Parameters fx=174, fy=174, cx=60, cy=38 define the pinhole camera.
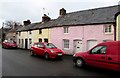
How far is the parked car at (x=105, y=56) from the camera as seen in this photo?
32.5ft

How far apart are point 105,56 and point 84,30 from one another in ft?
36.8

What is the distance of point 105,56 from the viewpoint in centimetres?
1040

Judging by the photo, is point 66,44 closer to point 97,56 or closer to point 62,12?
point 62,12

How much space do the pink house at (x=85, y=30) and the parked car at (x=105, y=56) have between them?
25.7 ft

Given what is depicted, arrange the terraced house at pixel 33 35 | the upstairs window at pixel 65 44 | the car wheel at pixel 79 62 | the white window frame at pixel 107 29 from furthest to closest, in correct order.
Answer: the terraced house at pixel 33 35 < the upstairs window at pixel 65 44 < the white window frame at pixel 107 29 < the car wheel at pixel 79 62

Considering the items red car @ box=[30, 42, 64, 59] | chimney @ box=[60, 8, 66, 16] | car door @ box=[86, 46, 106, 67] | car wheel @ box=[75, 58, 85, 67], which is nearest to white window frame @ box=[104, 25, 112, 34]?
red car @ box=[30, 42, 64, 59]

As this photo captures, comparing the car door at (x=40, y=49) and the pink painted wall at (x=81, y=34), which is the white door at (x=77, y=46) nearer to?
the pink painted wall at (x=81, y=34)

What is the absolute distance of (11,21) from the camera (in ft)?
290

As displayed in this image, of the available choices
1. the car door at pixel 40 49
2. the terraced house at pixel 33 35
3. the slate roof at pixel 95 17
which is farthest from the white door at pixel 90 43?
the terraced house at pixel 33 35

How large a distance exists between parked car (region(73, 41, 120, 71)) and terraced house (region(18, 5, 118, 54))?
7.74 meters

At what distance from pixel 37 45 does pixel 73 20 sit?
719 cm

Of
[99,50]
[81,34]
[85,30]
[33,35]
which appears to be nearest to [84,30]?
[85,30]

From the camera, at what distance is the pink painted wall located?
1953 centimetres

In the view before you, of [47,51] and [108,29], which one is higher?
[108,29]
